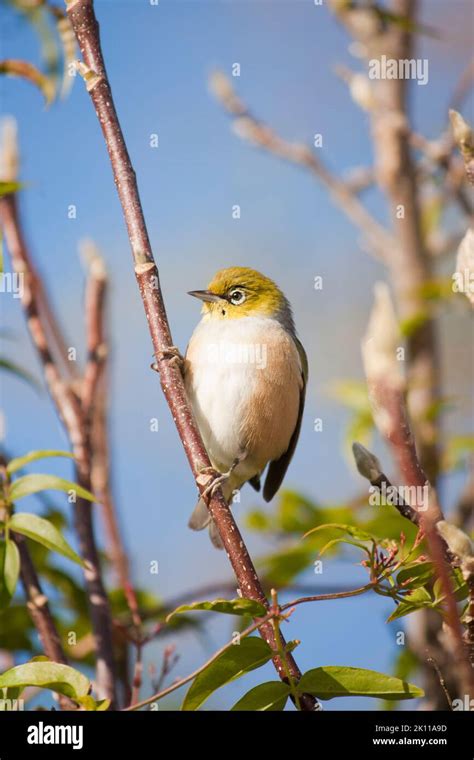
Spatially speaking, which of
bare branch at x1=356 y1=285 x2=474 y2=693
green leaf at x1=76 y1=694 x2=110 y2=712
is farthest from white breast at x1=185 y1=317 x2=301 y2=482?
bare branch at x1=356 y1=285 x2=474 y2=693

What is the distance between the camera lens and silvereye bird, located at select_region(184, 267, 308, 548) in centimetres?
226

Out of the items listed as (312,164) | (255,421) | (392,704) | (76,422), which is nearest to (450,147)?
(312,164)

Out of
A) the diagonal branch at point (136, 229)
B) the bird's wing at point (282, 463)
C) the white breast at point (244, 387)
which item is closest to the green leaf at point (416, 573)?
the diagonal branch at point (136, 229)

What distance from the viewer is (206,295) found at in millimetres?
2449

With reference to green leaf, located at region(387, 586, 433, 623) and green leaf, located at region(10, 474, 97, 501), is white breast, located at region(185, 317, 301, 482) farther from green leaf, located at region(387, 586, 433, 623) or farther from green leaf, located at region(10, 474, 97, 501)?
green leaf, located at region(387, 586, 433, 623)

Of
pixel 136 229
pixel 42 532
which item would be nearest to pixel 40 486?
pixel 42 532

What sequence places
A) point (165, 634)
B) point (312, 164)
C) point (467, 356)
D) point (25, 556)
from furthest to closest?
point (467, 356) → point (312, 164) → point (165, 634) → point (25, 556)

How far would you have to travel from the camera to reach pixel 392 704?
1807 millimetres

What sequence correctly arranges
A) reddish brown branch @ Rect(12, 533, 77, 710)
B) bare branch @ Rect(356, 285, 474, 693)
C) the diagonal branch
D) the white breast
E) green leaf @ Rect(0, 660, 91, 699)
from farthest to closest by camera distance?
1. the white breast
2. reddish brown branch @ Rect(12, 533, 77, 710)
3. the diagonal branch
4. green leaf @ Rect(0, 660, 91, 699)
5. bare branch @ Rect(356, 285, 474, 693)

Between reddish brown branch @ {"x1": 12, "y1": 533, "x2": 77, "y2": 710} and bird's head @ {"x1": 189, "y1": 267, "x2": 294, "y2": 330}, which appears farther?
bird's head @ {"x1": 189, "y1": 267, "x2": 294, "y2": 330}

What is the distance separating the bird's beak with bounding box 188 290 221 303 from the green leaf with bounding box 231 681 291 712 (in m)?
1.45

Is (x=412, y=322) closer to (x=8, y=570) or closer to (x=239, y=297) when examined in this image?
(x=239, y=297)

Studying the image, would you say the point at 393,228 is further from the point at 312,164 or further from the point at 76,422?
the point at 76,422
